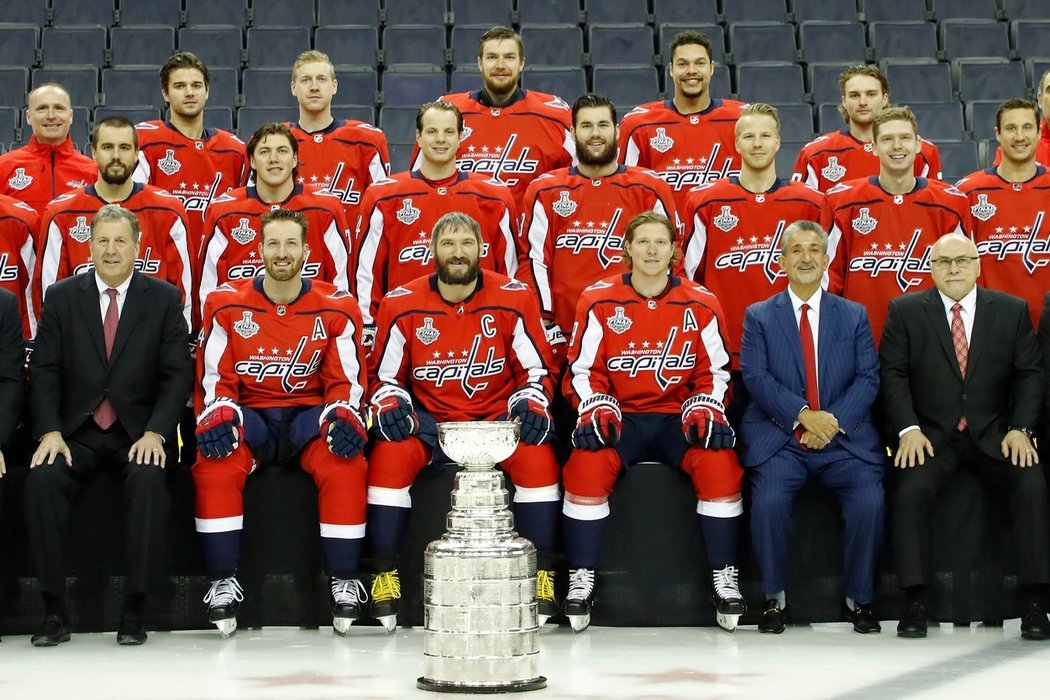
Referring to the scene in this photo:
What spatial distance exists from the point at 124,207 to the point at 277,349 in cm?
102

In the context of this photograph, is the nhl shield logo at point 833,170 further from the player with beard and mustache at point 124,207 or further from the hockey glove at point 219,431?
the hockey glove at point 219,431

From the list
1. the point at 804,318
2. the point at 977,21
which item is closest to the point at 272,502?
the point at 804,318

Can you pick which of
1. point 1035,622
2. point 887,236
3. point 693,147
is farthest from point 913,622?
point 693,147

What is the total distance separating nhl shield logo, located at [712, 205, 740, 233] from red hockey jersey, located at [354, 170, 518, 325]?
784 millimetres

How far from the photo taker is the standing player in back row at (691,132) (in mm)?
6105

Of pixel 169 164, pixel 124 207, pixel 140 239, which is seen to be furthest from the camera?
pixel 169 164

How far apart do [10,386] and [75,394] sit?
0.21m

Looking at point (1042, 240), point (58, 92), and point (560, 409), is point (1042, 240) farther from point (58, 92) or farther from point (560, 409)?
point (58, 92)

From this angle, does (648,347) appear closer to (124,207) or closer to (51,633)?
(124,207)

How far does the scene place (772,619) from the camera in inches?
187

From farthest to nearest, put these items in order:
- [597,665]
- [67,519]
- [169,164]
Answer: [169,164], [67,519], [597,665]

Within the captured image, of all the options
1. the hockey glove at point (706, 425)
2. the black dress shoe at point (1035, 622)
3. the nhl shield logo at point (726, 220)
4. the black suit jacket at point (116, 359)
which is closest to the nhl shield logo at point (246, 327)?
the black suit jacket at point (116, 359)

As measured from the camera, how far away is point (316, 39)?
8977 mm

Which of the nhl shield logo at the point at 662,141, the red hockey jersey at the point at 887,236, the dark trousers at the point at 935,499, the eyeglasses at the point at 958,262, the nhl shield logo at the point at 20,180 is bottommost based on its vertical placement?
the dark trousers at the point at 935,499
